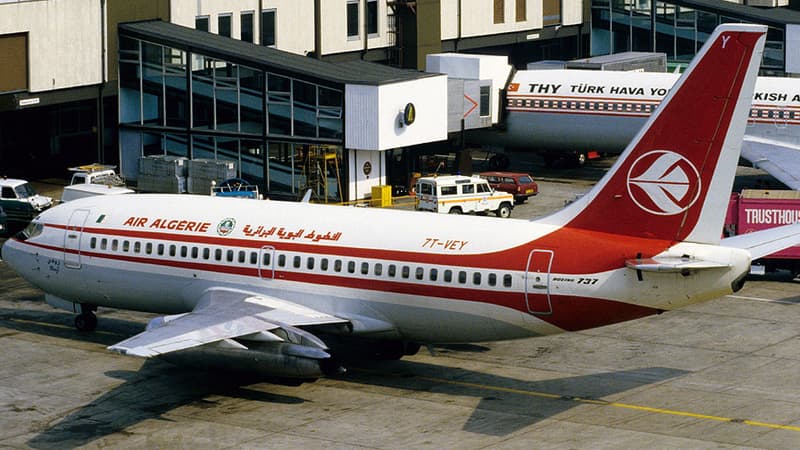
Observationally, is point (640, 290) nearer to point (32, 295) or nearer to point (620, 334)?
point (620, 334)

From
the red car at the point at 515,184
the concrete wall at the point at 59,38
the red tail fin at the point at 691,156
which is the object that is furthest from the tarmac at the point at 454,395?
the concrete wall at the point at 59,38

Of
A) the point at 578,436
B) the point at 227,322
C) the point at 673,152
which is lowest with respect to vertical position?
the point at 578,436

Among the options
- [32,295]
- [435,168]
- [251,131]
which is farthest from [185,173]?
[32,295]

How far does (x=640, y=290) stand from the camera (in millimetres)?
38969

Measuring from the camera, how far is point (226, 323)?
4084 centimetres

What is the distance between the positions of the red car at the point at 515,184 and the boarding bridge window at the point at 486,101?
778 centimetres

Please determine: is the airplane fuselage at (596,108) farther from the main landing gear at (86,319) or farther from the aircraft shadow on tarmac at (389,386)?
the main landing gear at (86,319)

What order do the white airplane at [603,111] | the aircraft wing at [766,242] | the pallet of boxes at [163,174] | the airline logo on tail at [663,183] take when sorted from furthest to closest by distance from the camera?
the white airplane at [603,111] → the pallet of boxes at [163,174] → the aircraft wing at [766,242] → the airline logo on tail at [663,183]

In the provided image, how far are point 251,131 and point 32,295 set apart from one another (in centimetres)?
2292

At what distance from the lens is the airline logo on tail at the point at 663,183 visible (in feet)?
126

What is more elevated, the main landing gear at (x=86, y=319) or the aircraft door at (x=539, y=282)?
the aircraft door at (x=539, y=282)

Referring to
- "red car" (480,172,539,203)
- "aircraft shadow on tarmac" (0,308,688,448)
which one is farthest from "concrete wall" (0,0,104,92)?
"aircraft shadow on tarmac" (0,308,688,448)

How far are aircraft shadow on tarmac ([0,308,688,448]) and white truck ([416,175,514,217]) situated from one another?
73.8 ft

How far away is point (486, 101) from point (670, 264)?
149ft
